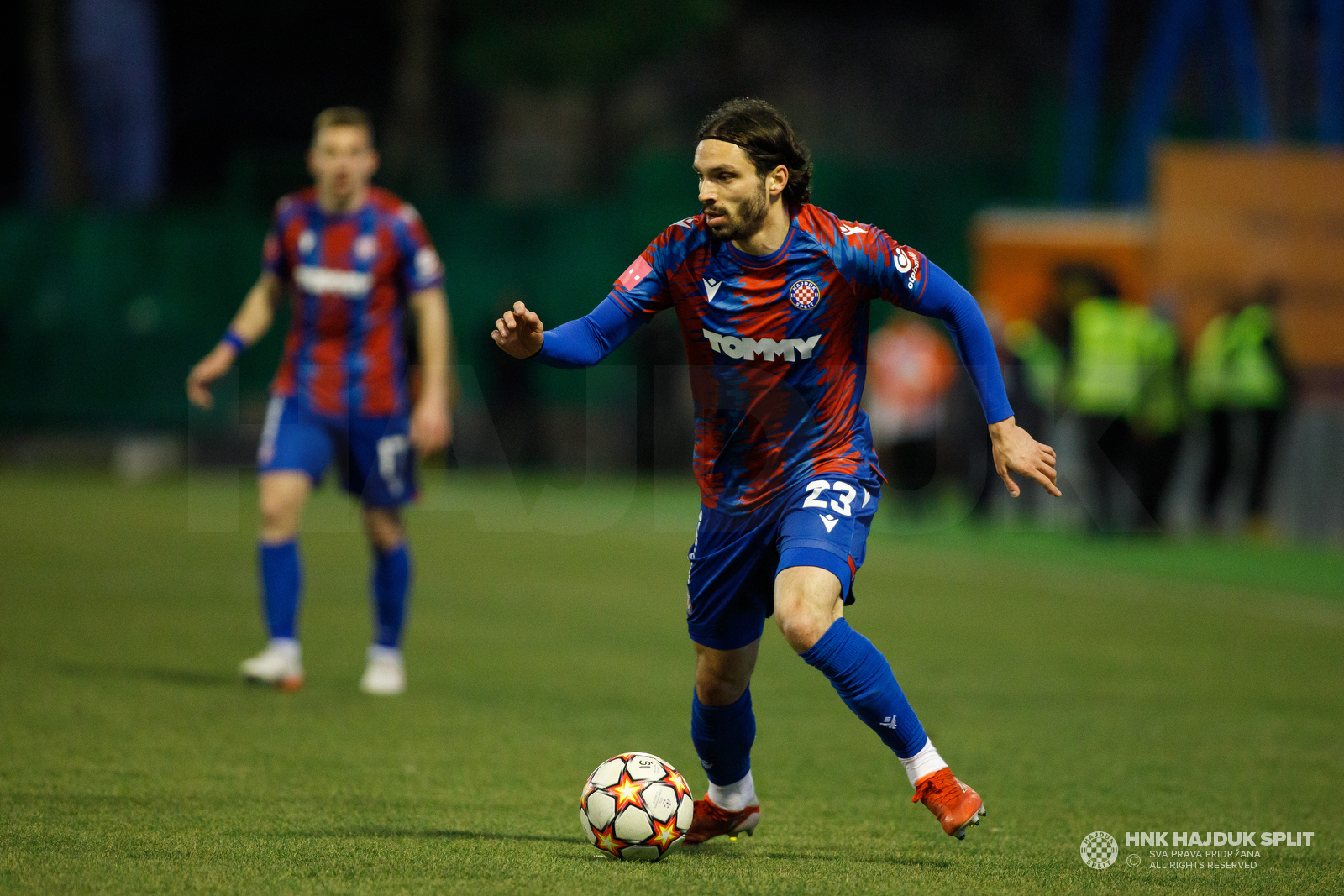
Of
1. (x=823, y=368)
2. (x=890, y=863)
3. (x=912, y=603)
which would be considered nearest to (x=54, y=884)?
(x=890, y=863)

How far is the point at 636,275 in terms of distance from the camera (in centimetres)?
503

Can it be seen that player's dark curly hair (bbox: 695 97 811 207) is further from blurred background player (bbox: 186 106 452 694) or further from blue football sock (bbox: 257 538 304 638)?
blue football sock (bbox: 257 538 304 638)

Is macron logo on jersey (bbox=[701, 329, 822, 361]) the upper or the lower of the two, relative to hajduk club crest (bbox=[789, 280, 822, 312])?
lower

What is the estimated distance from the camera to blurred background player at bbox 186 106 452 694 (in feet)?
24.6

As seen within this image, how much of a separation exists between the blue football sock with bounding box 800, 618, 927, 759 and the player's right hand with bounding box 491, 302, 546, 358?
42.9 inches

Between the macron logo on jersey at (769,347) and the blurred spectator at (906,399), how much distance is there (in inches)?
498

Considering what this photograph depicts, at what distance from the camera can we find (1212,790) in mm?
5867

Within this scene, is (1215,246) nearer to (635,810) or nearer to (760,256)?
(760,256)

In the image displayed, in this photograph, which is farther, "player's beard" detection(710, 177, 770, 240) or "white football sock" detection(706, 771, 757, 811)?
"white football sock" detection(706, 771, 757, 811)

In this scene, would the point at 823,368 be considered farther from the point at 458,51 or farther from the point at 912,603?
the point at 458,51

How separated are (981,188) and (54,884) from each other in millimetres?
20948

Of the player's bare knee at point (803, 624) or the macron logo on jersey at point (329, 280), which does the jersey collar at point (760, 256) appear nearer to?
the player's bare knee at point (803, 624)

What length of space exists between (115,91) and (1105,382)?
17.8 m

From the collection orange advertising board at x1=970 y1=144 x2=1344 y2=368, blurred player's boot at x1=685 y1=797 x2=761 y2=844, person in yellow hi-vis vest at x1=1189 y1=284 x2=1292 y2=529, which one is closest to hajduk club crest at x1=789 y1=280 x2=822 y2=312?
blurred player's boot at x1=685 y1=797 x2=761 y2=844
